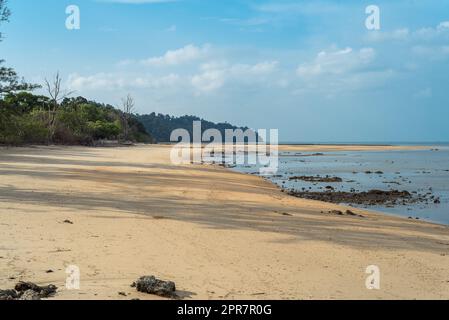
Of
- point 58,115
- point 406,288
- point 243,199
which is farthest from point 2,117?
point 58,115

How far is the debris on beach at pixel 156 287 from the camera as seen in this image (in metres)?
4.91

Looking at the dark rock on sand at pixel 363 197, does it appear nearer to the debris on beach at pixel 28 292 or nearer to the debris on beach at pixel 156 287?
the debris on beach at pixel 156 287

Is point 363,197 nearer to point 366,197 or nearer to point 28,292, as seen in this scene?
point 366,197

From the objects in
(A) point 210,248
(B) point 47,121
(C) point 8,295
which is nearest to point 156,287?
(C) point 8,295

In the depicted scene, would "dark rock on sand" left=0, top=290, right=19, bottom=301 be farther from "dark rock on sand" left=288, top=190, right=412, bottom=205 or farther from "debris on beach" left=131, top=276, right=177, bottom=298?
"dark rock on sand" left=288, top=190, right=412, bottom=205

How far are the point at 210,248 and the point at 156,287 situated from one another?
8.43ft

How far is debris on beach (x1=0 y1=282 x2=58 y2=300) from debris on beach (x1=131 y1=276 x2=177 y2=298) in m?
0.89

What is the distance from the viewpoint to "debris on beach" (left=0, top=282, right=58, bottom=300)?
4.49 metres

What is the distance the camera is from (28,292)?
15.0 ft

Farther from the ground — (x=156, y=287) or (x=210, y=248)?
(x=156, y=287)

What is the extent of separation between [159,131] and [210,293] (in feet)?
602

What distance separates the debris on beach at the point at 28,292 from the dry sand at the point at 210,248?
0.13m

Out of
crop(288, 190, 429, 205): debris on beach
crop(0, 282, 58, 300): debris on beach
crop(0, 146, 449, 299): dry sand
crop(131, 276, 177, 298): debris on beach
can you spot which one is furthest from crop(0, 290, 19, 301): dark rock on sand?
crop(288, 190, 429, 205): debris on beach

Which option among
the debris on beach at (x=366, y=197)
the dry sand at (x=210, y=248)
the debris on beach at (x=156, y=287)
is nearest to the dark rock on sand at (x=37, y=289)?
the dry sand at (x=210, y=248)
